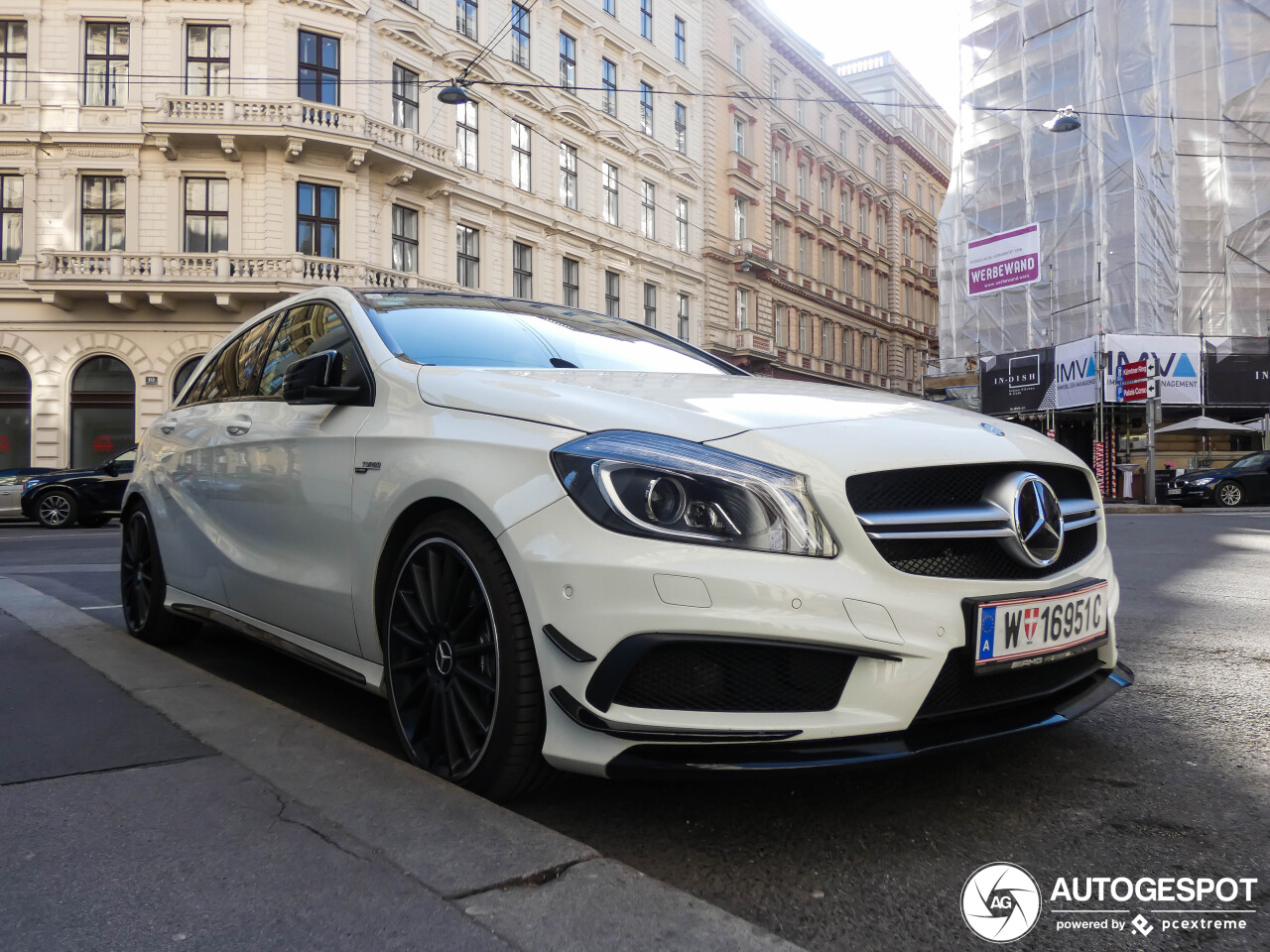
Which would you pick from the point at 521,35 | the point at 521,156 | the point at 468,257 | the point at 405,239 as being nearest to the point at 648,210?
the point at 521,156

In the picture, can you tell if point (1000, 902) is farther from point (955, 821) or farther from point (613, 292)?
point (613, 292)

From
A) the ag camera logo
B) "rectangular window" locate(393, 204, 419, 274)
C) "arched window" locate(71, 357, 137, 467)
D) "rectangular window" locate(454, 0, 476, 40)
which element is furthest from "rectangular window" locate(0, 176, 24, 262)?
the ag camera logo

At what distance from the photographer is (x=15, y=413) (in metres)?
22.1

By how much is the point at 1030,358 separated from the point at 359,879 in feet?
93.2

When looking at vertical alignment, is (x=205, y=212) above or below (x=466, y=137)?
below

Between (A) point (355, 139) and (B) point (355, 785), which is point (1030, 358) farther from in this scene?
(B) point (355, 785)

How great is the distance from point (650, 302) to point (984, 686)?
3021 centimetres

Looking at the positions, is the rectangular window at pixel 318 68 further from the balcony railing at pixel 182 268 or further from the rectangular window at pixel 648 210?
the rectangular window at pixel 648 210

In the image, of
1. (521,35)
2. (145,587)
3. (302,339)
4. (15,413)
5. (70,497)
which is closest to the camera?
(302,339)

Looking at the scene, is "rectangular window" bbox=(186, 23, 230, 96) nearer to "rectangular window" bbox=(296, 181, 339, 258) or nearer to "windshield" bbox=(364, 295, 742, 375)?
"rectangular window" bbox=(296, 181, 339, 258)

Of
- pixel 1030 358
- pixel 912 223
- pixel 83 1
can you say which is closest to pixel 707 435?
pixel 83 1

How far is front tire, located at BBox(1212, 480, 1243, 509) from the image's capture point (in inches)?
824

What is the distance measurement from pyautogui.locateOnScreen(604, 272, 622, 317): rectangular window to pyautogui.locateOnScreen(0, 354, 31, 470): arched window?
1482cm

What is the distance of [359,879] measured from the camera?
1.92 metres
